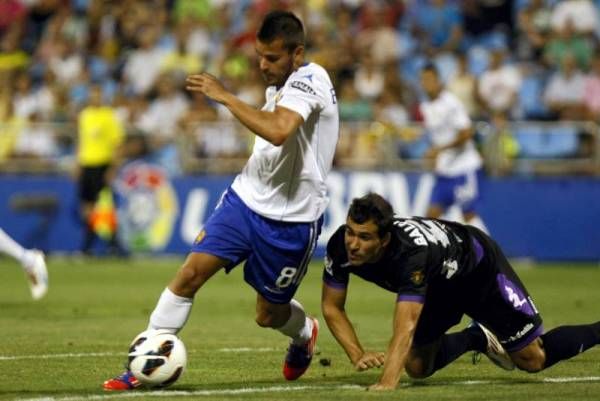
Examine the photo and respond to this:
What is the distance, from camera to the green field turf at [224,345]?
8.41 metres

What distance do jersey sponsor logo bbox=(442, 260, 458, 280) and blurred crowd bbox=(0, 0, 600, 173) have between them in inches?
510

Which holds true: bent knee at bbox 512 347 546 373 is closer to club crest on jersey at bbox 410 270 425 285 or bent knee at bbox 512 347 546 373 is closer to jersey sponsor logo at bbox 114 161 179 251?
club crest on jersey at bbox 410 270 425 285

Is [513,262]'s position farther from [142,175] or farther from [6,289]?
[6,289]

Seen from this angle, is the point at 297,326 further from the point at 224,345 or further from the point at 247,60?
the point at 247,60

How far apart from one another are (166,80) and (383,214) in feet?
52.0

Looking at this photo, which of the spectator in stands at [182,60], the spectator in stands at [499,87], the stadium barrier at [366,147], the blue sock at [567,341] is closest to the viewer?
the blue sock at [567,341]

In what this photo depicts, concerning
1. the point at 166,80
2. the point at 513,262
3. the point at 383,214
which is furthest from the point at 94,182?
the point at 383,214

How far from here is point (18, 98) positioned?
80.4ft

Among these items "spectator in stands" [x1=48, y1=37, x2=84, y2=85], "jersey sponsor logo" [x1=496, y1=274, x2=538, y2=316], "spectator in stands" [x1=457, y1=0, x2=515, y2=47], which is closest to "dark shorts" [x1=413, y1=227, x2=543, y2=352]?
"jersey sponsor logo" [x1=496, y1=274, x2=538, y2=316]

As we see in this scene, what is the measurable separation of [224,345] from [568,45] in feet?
44.3

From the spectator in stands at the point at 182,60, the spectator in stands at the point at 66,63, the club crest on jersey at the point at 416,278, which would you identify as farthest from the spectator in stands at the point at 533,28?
the club crest on jersey at the point at 416,278

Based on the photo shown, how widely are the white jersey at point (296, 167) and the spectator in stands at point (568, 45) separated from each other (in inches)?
590

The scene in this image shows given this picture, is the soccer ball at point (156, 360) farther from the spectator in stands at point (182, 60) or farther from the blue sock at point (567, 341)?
the spectator in stands at point (182, 60)

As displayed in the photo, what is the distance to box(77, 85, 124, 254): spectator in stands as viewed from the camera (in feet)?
72.9
